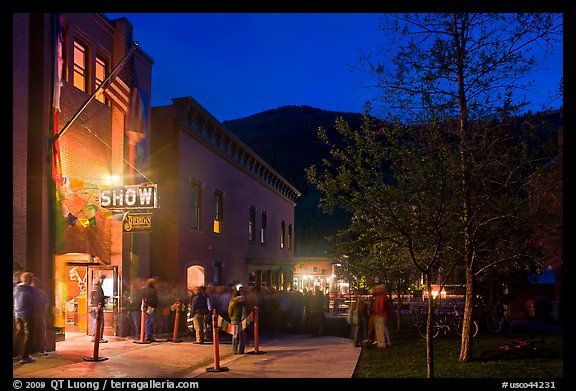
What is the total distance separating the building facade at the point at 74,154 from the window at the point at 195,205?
344cm

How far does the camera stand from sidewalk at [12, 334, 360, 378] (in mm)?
12227

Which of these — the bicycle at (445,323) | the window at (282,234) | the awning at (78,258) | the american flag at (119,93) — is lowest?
the bicycle at (445,323)

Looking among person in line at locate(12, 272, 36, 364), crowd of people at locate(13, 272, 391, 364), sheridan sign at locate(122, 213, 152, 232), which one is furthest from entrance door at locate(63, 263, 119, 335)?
person in line at locate(12, 272, 36, 364)

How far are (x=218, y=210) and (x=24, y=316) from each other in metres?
13.9

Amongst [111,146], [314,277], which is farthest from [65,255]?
[314,277]

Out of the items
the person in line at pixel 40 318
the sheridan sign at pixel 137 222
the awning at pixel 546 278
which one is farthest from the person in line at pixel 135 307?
the awning at pixel 546 278

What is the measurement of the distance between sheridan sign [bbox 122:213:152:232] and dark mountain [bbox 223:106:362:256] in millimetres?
45684

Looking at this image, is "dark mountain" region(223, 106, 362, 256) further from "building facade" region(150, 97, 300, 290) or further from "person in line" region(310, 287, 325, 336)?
"person in line" region(310, 287, 325, 336)

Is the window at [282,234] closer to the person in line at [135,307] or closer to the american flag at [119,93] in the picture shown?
the person in line at [135,307]

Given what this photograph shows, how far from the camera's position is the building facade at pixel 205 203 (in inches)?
834

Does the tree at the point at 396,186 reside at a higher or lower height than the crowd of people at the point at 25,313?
higher

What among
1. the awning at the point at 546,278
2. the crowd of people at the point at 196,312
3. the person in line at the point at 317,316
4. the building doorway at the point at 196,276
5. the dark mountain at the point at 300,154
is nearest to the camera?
the crowd of people at the point at 196,312

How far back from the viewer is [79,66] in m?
17.0

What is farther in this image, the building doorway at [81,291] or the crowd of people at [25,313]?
the building doorway at [81,291]
